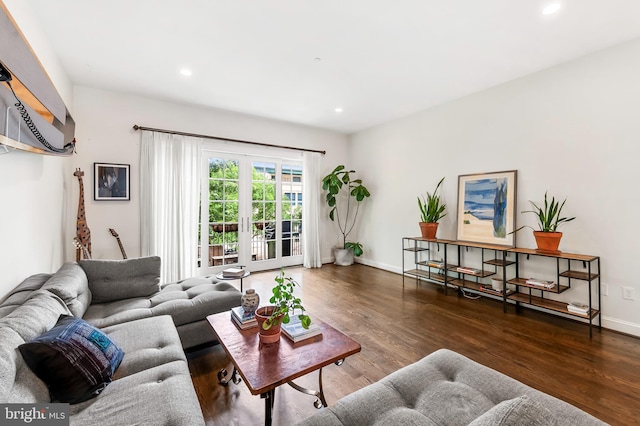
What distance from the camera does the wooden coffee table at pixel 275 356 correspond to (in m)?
1.23

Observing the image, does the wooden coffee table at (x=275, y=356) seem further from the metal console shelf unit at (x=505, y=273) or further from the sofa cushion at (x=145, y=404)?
the metal console shelf unit at (x=505, y=273)

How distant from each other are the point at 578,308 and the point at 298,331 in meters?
2.86

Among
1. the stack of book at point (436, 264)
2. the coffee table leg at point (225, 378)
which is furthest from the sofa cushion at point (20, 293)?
the stack of book at point (436, 264)

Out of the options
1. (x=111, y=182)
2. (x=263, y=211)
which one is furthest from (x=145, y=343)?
(x=263, y=211)

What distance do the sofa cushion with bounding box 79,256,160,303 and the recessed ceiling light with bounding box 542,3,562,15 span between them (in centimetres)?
391

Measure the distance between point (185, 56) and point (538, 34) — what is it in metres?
3.37

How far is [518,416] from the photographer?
616mm

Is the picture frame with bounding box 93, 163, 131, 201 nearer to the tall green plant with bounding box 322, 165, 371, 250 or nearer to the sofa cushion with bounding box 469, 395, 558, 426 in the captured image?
the tall green plant with bounding box 322, 165, 371, 250

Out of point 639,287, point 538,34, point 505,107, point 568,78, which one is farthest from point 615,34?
point 639,287

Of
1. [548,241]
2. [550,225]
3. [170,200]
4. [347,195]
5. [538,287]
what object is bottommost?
[538,287]

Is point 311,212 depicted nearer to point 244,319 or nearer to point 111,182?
point 111,182

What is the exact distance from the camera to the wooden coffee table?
1.23 meters

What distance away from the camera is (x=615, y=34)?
8.00 ft

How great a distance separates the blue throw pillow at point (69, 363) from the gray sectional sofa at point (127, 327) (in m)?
0.03
